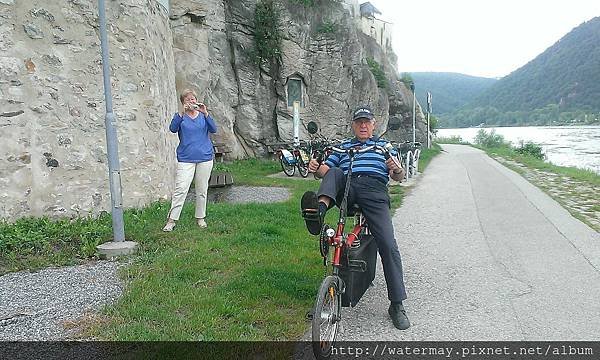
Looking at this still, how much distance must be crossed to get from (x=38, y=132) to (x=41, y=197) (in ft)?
2.90

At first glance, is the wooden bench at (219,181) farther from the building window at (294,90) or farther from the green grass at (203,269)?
the building window at (294,90)

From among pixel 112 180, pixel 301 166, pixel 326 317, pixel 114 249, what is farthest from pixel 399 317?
pixel 301 166

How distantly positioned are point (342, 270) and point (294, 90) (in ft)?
52.8

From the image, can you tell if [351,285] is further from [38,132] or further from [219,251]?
[38,132]

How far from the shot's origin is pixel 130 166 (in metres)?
7.86

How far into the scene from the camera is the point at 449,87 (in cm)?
11881

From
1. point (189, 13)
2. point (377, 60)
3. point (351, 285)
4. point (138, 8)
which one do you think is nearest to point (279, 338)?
point (351, 285)

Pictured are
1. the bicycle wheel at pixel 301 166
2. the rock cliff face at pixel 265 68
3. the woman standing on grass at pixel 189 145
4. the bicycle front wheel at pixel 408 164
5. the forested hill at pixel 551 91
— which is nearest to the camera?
the woman standing on grass at pixel 189 145

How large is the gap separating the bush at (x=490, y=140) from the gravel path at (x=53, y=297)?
41.7 meters

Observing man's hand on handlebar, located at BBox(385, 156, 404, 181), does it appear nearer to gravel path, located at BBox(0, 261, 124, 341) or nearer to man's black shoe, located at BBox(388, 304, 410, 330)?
man's black shoe, located at BBox(388, 304, 410, 330)

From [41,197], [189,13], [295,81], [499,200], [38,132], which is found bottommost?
[499,200]

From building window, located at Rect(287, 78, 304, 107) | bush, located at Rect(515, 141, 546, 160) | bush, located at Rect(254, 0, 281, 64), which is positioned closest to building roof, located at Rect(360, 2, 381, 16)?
bush, located at Rect(515, 141, 546, 160)

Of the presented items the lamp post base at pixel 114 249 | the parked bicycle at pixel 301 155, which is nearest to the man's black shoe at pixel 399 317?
the lamp post base at pixel 114 249

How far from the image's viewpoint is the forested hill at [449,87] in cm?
10288
